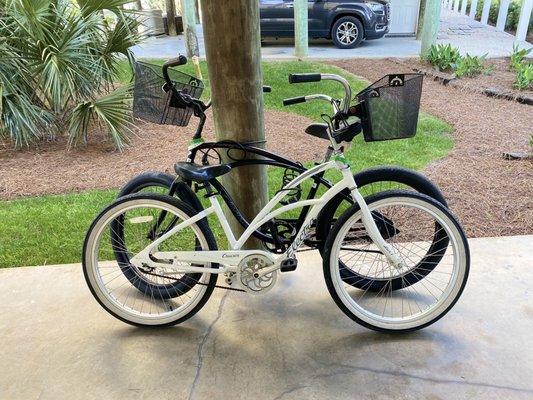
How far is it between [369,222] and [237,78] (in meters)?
1.00

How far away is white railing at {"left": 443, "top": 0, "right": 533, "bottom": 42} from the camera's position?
1035cm

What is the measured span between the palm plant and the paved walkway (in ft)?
14.8

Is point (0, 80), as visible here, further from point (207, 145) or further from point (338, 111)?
point (338, 111)

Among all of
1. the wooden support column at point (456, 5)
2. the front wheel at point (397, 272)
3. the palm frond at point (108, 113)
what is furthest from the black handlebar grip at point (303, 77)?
the wooden support column at point (456, 5)

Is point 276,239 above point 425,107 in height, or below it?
above

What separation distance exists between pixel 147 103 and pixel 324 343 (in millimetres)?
1528

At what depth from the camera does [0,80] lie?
455cm

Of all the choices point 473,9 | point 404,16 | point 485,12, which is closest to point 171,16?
point 404,16

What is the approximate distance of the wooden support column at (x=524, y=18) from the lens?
33.7 feet

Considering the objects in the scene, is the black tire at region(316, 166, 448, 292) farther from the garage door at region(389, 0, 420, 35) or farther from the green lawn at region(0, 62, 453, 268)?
the garage door at region(389, 0, 420, 35)

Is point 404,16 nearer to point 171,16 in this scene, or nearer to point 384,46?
point 384,46

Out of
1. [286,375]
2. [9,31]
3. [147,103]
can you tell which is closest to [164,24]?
[9,31]

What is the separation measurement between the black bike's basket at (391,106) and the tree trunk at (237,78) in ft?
2.04

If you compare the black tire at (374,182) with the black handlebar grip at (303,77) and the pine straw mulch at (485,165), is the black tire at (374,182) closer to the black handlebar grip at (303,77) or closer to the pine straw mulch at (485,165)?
the black handlebar grip at (303,77)
